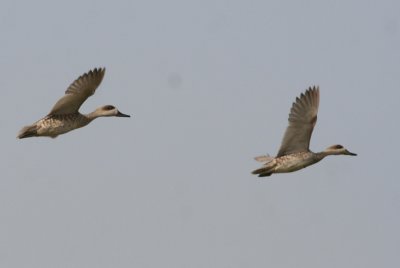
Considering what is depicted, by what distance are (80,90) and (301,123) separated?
4963mm

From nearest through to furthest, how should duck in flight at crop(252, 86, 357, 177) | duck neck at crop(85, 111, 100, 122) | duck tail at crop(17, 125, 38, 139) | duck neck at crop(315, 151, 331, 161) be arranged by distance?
1. duck in flight at crop(252, 86, 357, 177)
2. duck tail at crop(17, 125, 38, 139)
3. duck neck at crop(315, 151, 331, 161)
4. duck neck at crop(85, 111, 100, 122)

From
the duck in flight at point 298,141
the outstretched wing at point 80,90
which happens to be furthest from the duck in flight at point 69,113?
the duck in flight at point 298,141

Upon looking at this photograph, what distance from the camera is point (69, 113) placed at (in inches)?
1641

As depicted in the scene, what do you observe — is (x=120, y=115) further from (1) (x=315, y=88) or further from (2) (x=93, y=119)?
(1) (x=315, y=88)

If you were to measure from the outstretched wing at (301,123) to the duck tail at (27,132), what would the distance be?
216 inches

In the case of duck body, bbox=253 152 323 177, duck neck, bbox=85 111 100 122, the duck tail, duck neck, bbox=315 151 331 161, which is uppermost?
duck neck, bbox=85 111 100 122

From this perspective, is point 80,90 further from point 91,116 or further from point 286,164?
point 286,164

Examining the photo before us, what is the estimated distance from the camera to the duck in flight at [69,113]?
4116 cm

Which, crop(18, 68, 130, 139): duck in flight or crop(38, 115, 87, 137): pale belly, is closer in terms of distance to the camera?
crop(18, 68, 130, 139): duck in flight

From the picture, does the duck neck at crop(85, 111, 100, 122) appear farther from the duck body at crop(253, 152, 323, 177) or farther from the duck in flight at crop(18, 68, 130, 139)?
the duck body at crop(253, 152, 323, 177)

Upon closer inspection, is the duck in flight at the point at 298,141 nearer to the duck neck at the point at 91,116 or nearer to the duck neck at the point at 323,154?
the duck neck at the point at 323,154

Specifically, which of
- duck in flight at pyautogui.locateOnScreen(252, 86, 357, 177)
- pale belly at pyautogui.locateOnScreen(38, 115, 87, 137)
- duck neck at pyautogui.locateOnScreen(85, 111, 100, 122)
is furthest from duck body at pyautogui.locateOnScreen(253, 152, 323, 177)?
pale belly at pyautogui.locateOnScreen(38, 115, 87, 137)

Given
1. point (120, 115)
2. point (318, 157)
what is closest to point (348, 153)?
point (318, 157)

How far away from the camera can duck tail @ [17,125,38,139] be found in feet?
136
